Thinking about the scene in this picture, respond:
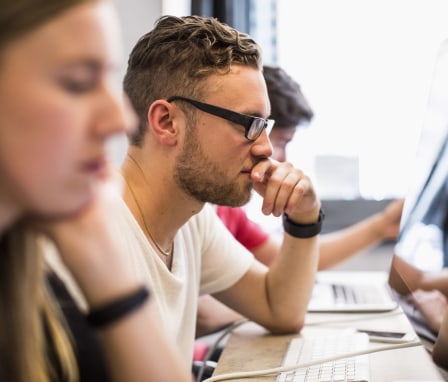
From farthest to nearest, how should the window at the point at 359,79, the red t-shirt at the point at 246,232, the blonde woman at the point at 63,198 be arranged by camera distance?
the window at the point at 359,79
the red t-shirt at the point at 246,232
the blonde woman at the point at 63,198

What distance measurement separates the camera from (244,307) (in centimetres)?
162

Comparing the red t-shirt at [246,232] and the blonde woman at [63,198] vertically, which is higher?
the blonde woman at [63,198]

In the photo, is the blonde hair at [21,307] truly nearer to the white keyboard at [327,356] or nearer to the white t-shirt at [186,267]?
the white t-shirt at [186,267]

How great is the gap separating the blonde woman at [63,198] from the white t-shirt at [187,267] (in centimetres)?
34

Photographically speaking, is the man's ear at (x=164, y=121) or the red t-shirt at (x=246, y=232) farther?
the red t-shirt at (x=246, y=232)

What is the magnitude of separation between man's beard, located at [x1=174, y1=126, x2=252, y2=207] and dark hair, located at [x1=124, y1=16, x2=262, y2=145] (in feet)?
0.33

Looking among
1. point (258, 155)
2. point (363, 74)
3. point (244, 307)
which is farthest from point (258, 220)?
point (258, 155)

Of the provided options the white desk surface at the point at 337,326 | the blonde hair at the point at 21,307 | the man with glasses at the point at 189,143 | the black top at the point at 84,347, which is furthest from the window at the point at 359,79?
the blonde hair at the point at 21,307

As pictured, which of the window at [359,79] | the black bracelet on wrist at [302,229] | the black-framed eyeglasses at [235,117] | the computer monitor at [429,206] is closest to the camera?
the computer monitor at [429,206]

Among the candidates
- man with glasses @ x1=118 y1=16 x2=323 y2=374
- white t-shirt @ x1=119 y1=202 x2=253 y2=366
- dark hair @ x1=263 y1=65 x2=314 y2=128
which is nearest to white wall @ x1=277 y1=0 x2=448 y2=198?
dark hair @ x1=263 y1=65 x2=314 y2=128

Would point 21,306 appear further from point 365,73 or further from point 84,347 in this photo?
point 365,73

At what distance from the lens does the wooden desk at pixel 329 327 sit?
1247mm

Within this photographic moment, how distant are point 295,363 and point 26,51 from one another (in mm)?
881

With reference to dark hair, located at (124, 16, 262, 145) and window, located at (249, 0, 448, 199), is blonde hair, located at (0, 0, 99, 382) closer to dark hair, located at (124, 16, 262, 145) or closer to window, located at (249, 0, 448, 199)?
dark hair, located at (124, 16, 262, 145)
